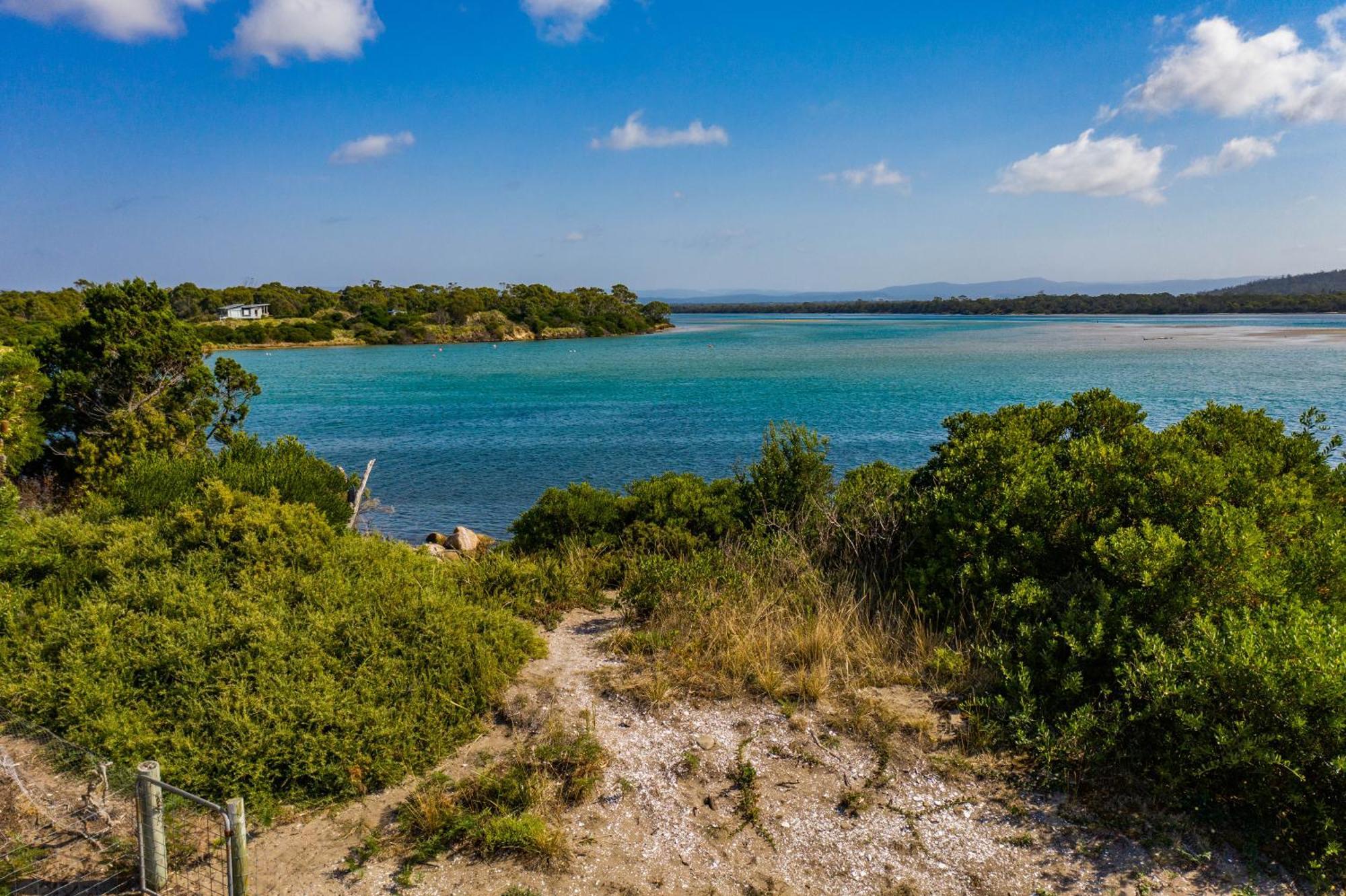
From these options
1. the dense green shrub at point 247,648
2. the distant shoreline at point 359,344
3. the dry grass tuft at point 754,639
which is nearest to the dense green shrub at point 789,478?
the dry grass tuft at point 754,639

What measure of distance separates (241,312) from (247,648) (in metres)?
112

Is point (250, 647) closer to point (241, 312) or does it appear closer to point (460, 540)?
point (460, 540)

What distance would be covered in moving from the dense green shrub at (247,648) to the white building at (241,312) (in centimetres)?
10605

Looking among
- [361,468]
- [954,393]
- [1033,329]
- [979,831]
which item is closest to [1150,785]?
[979,831]

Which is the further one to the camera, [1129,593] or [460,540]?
[460,540]

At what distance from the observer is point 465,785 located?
5227mm

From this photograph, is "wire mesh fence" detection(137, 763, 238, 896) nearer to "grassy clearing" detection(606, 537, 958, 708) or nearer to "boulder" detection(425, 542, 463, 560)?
"grassy clearing" detection(606, 537, 958, 708)

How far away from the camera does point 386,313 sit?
4058 inches

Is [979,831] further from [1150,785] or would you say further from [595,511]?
[595,511]

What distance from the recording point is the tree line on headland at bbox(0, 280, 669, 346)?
87625 mm

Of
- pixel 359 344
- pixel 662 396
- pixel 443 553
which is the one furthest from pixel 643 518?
pixel 359 344

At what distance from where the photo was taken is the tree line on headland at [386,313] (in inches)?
3450

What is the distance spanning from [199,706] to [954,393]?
44.7m

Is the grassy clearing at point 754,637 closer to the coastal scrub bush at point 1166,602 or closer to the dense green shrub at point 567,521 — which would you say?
the coastal scrub bush at point 1166,602
